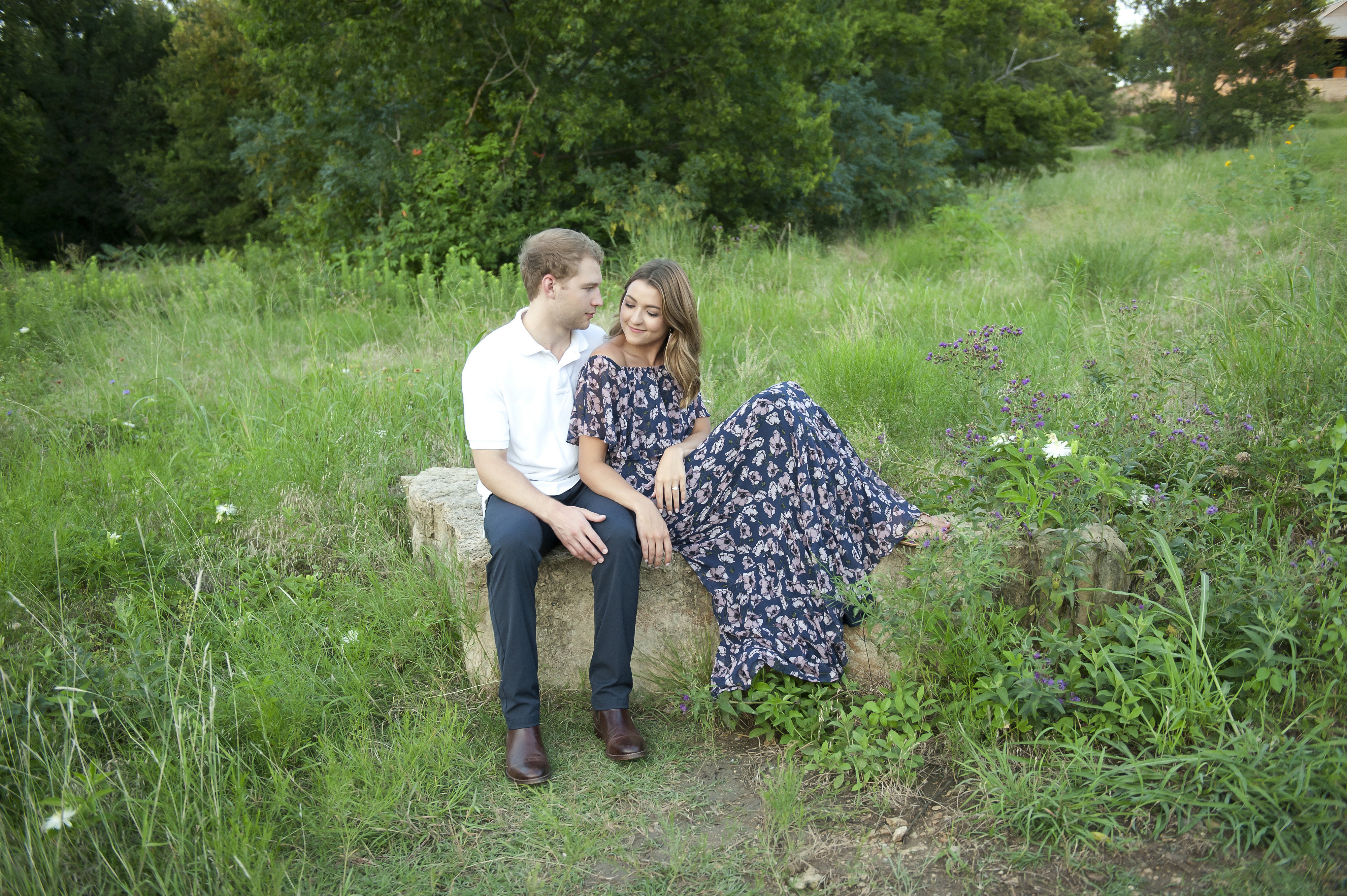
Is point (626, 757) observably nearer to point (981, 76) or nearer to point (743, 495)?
point (743, 495)

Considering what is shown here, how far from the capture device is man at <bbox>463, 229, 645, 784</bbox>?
264 centimetres

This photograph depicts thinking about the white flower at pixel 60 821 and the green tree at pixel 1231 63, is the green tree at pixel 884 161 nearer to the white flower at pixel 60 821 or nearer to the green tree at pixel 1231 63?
the green tree at pixel 1231 63

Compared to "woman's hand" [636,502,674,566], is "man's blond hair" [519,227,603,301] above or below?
above

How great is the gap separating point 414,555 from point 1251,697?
9.56 feet

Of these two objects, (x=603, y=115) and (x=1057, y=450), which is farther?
(x=603, y=115)

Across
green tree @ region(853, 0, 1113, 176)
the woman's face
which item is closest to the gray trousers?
the woman's face

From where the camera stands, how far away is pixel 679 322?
2.98 meters

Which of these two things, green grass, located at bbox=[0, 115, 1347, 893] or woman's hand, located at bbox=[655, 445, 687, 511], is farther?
woman's hand, located at bbox=[655, 445, 687, 511]

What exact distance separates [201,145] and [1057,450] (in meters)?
22.4

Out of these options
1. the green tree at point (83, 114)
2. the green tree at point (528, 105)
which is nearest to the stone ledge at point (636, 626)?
the green tree at point (528, 105)

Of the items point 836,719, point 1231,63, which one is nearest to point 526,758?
point 836,719

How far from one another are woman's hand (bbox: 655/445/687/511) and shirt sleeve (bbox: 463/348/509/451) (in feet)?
1.74

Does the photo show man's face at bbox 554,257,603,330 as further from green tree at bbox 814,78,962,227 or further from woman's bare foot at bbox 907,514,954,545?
green tree at bbox 814,78,962,227

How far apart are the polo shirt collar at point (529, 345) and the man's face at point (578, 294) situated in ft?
0.32
